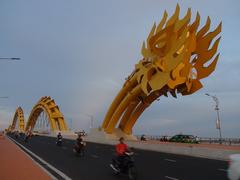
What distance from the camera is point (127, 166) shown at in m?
14.4

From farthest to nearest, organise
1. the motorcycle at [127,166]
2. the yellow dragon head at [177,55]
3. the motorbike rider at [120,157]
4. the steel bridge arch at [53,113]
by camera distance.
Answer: the steel bridge arch at [53,113]
the yellow dragon head at [177,55]
the motorbike rider at [120,157]
the motorcycle at [127,166]

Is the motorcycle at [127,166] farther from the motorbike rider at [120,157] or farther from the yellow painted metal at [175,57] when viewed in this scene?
the yellow painted metal at [175,57]

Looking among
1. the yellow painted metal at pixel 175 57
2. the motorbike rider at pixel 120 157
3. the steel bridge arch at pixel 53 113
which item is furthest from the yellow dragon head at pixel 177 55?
the steel bridge arch at pixel 53 113

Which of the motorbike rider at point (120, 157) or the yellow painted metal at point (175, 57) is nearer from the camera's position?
the motorbike rider at point (120, 157)

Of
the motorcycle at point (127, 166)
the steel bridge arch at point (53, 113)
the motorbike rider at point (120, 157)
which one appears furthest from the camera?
the steel bridge arch at point (53, 113)

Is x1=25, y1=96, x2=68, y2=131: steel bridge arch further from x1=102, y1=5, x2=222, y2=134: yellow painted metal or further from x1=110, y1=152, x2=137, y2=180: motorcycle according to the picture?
x1=110, y1=152, x2=137, y2=180: motorcycle

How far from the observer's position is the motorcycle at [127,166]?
1384 centimetres

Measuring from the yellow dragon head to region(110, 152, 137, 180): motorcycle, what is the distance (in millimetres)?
26620

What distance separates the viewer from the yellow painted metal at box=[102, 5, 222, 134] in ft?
139

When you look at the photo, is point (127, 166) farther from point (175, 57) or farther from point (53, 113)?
point (53, 113)

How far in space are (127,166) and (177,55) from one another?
28925 mm

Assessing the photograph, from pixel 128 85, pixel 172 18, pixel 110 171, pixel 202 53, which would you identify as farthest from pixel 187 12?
pixel 110 171

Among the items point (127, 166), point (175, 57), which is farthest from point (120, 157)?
point (175, 57)

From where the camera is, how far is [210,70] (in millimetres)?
45969
